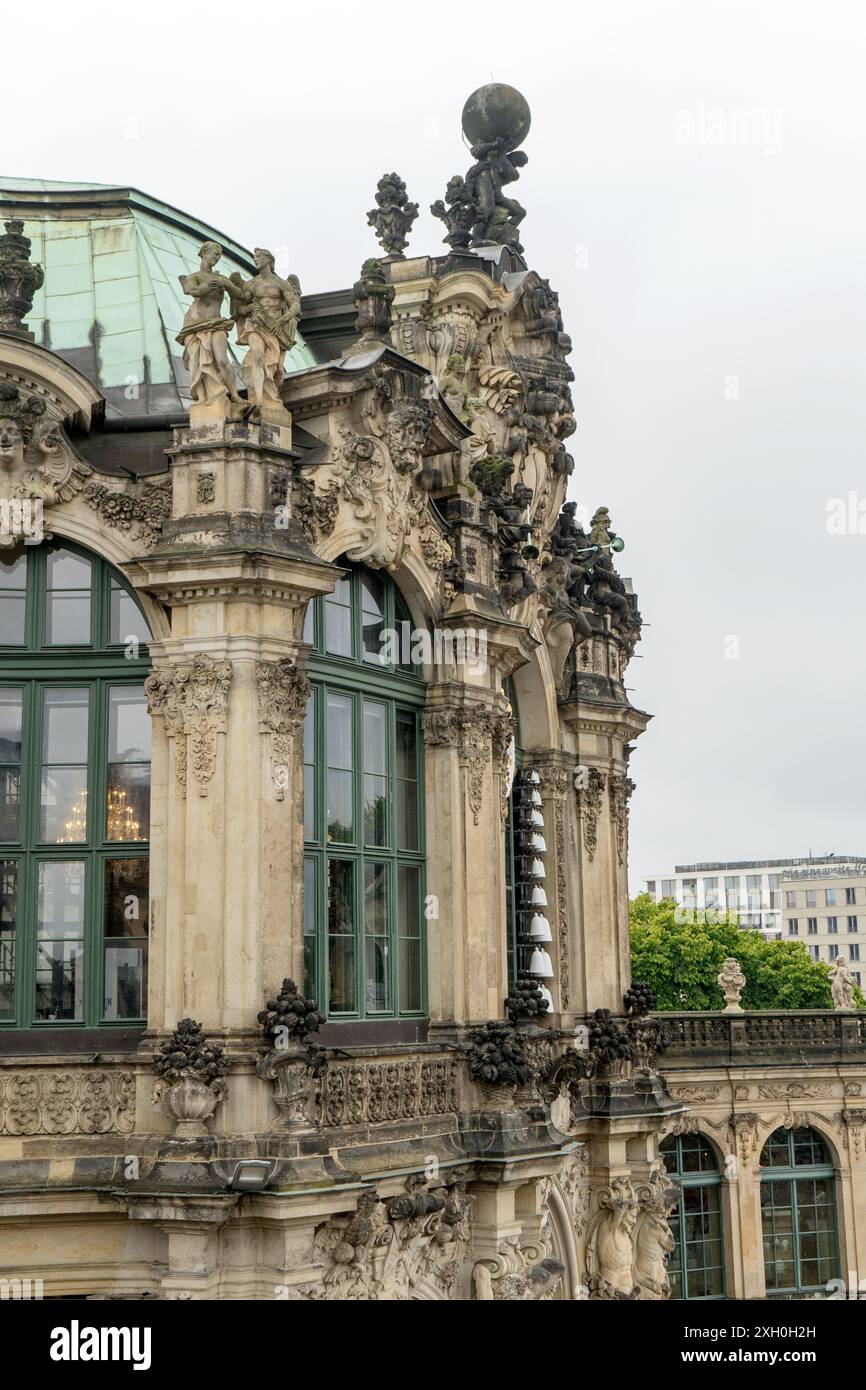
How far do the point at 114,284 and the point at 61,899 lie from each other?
A: 300 inches

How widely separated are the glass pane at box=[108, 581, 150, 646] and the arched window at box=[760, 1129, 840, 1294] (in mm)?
24521

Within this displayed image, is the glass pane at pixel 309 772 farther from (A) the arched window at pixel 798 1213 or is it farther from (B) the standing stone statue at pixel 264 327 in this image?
(A) the arched window at pixel 798 1213

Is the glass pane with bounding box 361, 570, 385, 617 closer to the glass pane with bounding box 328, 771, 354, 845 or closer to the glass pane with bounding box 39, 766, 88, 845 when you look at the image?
the glass pane with bounding box 328, 771, 354, 845

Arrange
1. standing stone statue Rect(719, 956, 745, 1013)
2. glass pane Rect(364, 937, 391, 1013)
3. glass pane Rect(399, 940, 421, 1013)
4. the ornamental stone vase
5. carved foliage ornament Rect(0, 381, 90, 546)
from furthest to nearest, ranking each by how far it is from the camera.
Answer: standing stone statue Rect(719, 956, 745, 1013) < glass pane Rect(399, 940, 421, 1013) < glass pane Rect(364, 937, 391, 1013) < carved foliage ornament Rect(0, 381, 90, 546) < the ornamental stone vase

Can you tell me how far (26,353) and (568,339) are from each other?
1084 cm

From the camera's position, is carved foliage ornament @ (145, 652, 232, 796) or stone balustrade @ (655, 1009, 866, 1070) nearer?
carved foliage ornament @ (145, 652, 232, 796)

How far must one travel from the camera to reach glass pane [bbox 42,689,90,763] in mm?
18484

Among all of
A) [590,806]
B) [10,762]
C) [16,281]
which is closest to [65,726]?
[10,762]

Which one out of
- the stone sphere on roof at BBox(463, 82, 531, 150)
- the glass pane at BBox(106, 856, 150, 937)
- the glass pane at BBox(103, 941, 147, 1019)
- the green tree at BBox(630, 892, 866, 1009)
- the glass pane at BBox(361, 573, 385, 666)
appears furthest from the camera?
the green tree at BBox(630, 892, 866, 1009)

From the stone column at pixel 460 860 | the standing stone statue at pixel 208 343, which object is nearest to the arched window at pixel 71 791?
the standing stone statue at pixel 208 343

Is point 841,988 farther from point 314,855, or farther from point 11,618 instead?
point 11,618

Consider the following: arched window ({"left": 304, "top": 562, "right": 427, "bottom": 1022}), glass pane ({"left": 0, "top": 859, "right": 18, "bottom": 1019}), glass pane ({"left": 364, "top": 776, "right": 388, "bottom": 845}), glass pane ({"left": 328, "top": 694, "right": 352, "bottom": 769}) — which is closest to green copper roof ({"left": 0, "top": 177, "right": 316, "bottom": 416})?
arched window ({"left": 304, "top": 562, "right": 427, "bottom": 1022})

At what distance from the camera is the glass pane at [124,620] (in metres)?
18.5
